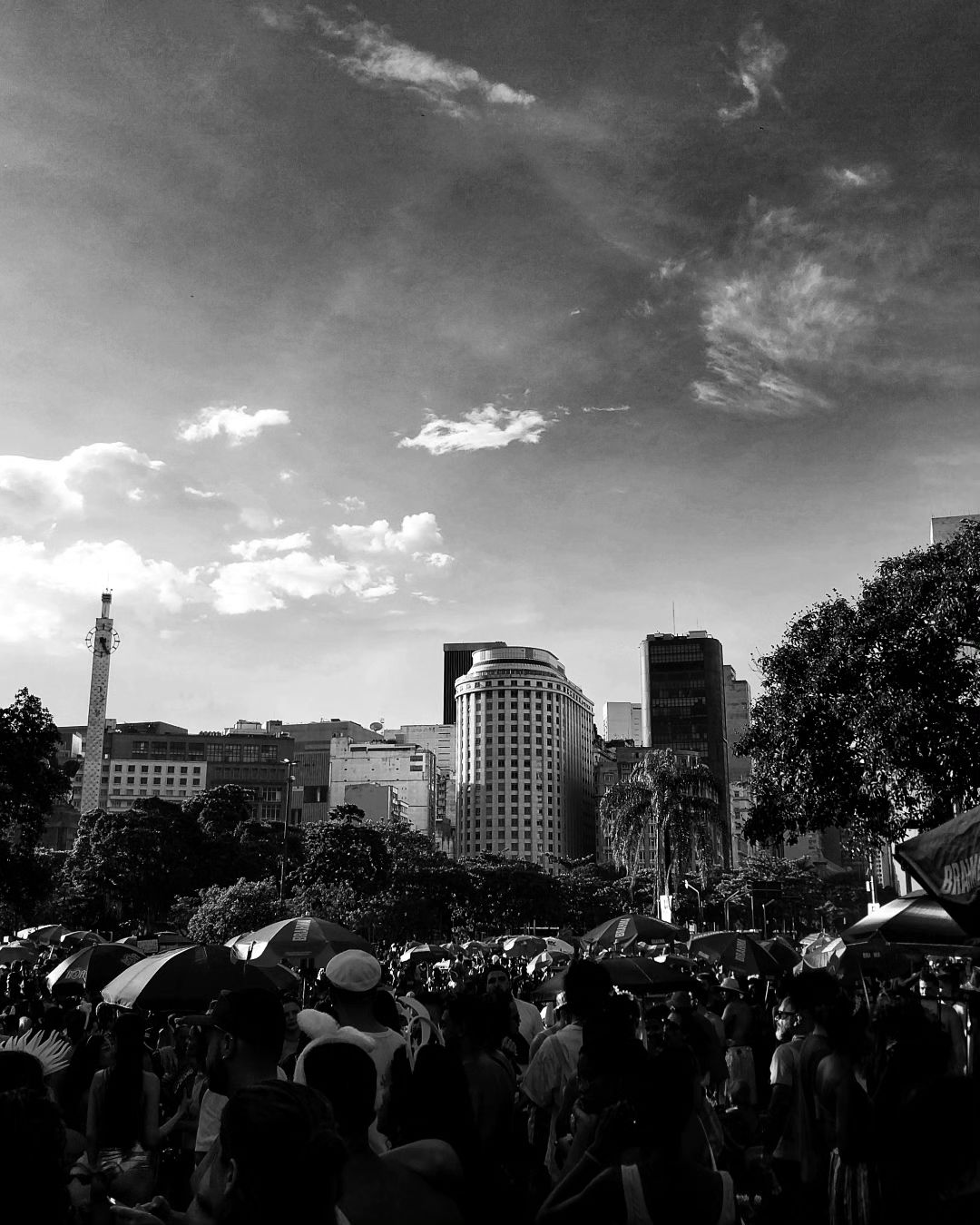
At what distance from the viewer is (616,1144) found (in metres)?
3.75

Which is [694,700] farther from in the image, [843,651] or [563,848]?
[843,651]

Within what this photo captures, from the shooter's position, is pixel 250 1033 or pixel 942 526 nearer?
pixel 250 1033

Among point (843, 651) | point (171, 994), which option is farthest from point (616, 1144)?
point (843, 651)

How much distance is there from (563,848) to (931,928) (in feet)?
622

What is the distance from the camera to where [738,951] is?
72.7ft

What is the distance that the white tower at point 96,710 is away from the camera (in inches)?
6275

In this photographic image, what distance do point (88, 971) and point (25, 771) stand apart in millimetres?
13684

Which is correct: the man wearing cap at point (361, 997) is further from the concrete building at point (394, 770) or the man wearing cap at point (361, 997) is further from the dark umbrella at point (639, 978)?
the concrete building at point (394, 770)

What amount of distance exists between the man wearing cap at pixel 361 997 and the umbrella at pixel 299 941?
10.8m

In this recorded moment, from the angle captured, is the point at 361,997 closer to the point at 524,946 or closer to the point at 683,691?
the point at 524,946

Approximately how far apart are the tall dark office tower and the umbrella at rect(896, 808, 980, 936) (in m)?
172

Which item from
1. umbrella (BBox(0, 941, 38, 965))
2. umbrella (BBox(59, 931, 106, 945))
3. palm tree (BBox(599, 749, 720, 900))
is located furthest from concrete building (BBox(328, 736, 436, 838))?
umbrella (BBox(0, 941, 38, 965))

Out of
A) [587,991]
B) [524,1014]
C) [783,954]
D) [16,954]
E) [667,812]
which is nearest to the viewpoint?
[587,991]

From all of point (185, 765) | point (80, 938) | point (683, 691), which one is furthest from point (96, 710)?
point (80, 938)
